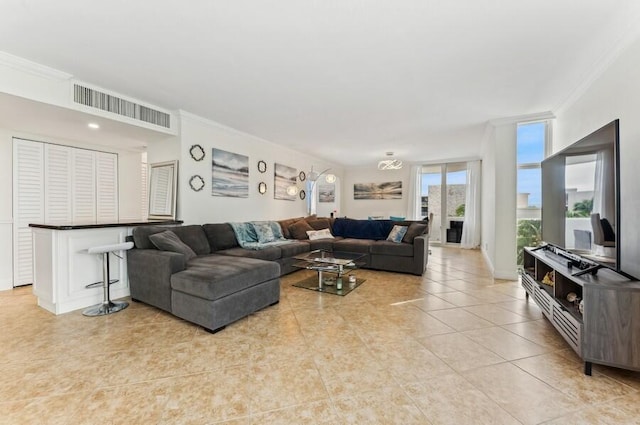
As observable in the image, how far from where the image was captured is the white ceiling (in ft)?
5.97

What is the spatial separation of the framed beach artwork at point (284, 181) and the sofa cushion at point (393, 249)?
236 centimetres

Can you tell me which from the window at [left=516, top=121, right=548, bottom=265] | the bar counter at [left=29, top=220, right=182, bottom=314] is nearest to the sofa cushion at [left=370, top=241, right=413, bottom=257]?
the window at [left=516, top=121, right=548, bottom=265]

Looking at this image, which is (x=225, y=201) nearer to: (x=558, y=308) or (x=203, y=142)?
(x=203, y=142)

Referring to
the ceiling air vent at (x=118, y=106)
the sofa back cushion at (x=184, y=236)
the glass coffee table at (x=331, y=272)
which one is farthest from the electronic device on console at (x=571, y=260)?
the ceiling air vent at (x=118, y=106)

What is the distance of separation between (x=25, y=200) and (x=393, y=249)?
5428mm

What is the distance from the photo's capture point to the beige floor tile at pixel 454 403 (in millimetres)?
1378

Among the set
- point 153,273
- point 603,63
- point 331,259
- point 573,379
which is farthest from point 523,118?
point 153,273

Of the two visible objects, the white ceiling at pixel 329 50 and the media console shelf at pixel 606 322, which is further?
the white ceiling at pixel 329 50

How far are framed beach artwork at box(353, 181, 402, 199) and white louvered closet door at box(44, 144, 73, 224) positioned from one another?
22.4ft

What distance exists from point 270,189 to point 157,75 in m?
3.05

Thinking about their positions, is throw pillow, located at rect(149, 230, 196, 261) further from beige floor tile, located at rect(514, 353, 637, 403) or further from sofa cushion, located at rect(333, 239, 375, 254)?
beige floor tile, located at rect(514, 353, 637, 403)

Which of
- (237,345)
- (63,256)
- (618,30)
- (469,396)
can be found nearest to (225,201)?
(63,256)

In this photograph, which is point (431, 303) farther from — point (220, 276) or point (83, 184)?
point (83, 184)

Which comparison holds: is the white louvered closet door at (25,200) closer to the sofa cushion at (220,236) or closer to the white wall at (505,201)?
the sofa cushion at (220,236)
